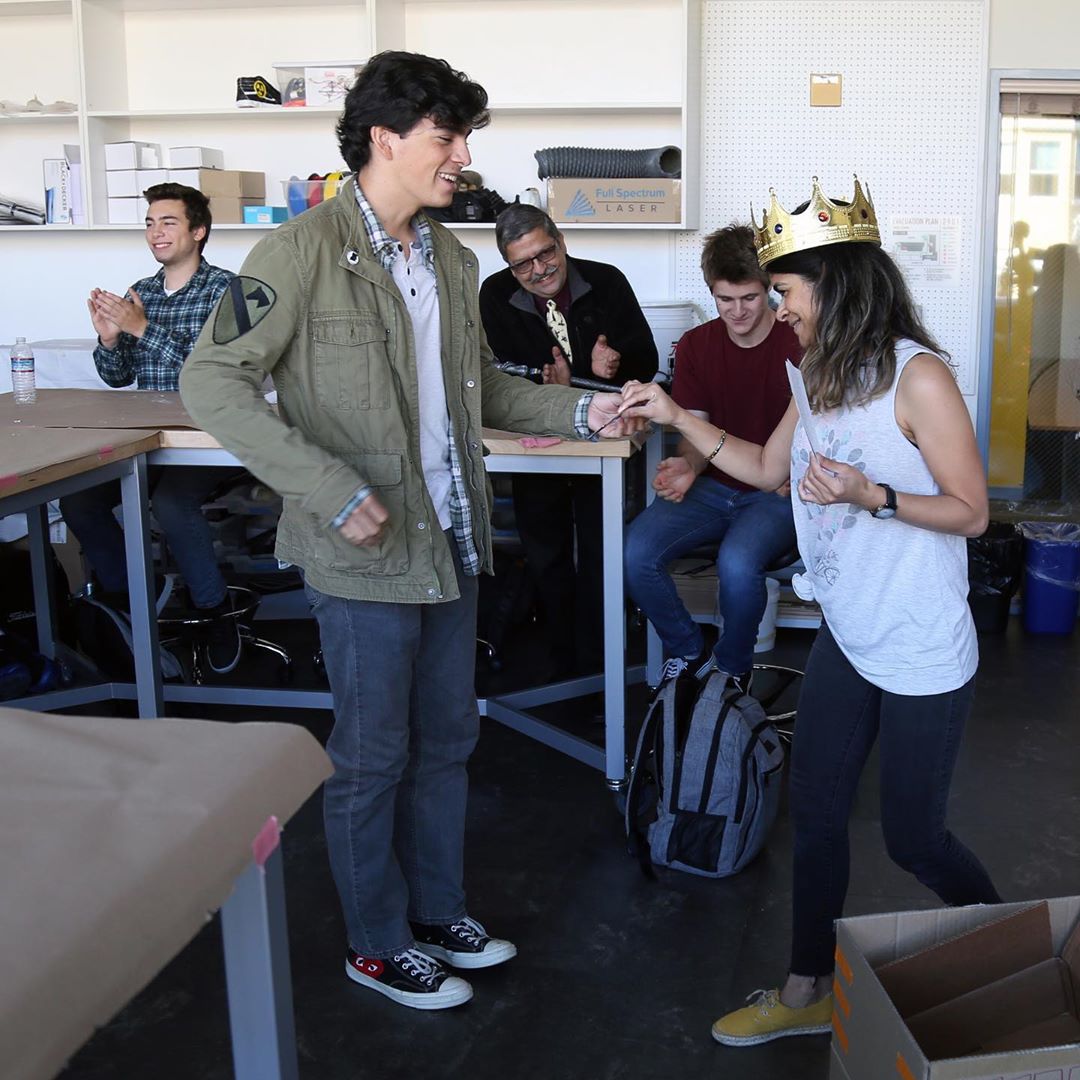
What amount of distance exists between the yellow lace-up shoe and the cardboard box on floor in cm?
38

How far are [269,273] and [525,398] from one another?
618 millimetres

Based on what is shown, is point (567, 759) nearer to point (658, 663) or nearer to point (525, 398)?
point (658, 663)

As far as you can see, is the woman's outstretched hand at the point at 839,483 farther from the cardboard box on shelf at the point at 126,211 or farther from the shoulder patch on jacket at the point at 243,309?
the cardboard box on shelf at the point at 126,211

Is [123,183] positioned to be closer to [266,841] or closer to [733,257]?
[733,257]

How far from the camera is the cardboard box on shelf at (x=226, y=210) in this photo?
191 inches

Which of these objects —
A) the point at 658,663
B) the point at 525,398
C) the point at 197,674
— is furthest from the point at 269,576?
the point at 525,398

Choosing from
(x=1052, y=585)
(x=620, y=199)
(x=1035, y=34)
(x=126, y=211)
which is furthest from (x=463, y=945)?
(x=1035, y=34)

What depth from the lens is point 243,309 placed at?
1850 mm

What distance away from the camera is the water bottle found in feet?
11.7

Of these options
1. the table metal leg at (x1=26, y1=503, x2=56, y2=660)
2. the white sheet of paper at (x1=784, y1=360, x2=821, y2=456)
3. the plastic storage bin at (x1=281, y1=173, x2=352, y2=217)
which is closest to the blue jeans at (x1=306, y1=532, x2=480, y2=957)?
the white sheet of paper at (x1=784, y1=360, x2=821, y2=456)

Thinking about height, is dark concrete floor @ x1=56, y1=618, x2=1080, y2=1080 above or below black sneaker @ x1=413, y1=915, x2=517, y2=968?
below

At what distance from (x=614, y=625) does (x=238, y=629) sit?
1501mm

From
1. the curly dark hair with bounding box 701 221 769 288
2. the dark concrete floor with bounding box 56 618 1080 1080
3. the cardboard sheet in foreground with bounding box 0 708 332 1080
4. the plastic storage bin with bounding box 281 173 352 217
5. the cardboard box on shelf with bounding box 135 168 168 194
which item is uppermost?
the cardboard box on shelf with bounding box 135 168 168 194

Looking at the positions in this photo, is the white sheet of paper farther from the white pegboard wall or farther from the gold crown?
the white pegboard wall
